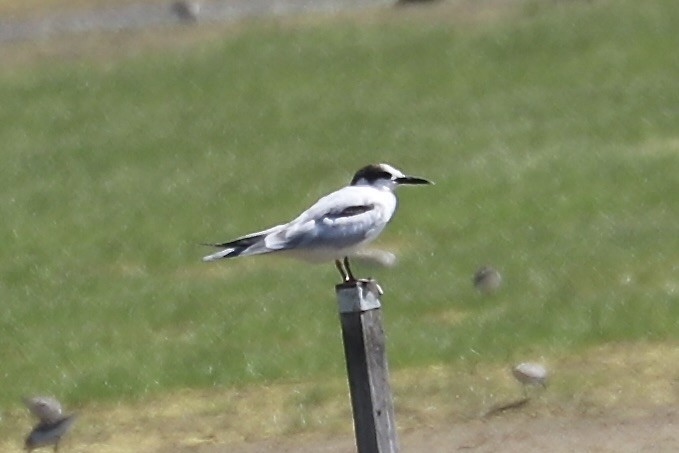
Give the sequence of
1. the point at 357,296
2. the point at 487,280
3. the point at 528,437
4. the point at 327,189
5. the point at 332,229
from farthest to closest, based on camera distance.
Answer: the point at 327,189
the point at 487,280
the point at 528,437
the point at 332,229
the point at 357,296

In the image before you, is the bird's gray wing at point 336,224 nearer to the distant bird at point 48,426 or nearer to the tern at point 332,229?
the tern at point 332,229

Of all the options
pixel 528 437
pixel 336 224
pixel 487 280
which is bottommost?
pixel 528 437

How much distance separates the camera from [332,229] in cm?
922

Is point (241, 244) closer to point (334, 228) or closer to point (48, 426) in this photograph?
point (334, 228)

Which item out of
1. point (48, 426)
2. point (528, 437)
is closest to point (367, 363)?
point (528, 437)

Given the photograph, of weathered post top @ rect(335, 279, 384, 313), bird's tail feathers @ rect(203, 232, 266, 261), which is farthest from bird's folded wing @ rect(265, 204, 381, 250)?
weathered post top @ rect(335, 279, 384, 313)

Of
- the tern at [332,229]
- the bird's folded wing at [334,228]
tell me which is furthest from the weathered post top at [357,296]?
the bird's folded wing at [334,228]

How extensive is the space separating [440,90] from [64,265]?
8.12 metres

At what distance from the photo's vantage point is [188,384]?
41.6 feet

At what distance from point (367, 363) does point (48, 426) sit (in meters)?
3.81

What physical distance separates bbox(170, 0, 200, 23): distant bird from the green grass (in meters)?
1.56

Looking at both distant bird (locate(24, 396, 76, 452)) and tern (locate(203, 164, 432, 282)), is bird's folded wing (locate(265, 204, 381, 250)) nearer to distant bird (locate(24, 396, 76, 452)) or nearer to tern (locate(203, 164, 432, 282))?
tern (locate(203, 164, 432, 282))

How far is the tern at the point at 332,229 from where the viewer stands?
352 inches

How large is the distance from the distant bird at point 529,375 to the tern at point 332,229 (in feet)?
7.45
